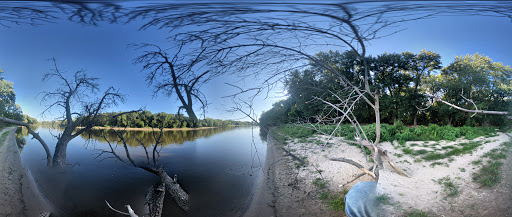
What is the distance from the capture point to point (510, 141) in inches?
79.4

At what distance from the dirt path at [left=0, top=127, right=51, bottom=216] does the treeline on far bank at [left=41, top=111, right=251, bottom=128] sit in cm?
53

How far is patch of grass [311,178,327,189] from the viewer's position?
92.8 inches

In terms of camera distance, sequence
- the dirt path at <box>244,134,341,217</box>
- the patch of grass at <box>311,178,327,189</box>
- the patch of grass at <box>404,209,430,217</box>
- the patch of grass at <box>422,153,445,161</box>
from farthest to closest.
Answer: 1. the patch of grass at <box>311,178,327,189</box>
2. the patch of grass at <box>422,153,445,161</box>
3. the dirt path at <box>244,134,341,217</box>
4. the patch of grass at <box>404,209,430,217</box>

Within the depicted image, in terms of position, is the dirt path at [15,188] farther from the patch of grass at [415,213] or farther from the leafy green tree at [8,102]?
the patch of grass at [415,213]

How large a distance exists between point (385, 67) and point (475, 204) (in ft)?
4.87

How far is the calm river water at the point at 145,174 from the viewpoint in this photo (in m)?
1.76

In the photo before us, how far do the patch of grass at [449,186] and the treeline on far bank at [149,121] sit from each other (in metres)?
2.23

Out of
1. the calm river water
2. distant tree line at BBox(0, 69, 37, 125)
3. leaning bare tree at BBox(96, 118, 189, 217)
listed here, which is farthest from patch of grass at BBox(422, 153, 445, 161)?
distant tree line at BBox(0, 69, 37, 125)

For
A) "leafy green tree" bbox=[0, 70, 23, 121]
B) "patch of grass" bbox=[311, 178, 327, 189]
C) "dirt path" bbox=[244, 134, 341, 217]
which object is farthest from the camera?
"patch of grass" bbox=[311, 178, 327, 189]

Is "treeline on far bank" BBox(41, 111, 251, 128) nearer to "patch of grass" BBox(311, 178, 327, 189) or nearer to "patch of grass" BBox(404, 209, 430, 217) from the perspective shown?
"patch of grass" BBox(311, 178, 327, 189)

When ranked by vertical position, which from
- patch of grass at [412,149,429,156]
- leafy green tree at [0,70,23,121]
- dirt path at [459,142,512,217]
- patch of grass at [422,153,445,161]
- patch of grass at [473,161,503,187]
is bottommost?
dirt path at [459,142,512,217]

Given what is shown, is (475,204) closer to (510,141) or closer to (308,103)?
(510,141)

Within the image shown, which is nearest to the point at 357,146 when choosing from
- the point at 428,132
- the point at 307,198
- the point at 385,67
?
the point at 428,132

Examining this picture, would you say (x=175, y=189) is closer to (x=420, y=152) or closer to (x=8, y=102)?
(x=8, y=102)
